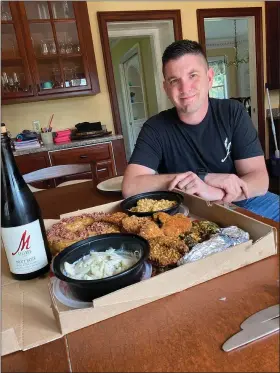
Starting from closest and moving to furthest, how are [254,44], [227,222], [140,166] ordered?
[227,222] < [140,166] < [254,44]

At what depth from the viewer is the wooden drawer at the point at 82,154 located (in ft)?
9.18

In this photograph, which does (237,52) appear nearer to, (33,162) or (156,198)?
(33,162)

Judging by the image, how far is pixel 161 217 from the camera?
2.34ft

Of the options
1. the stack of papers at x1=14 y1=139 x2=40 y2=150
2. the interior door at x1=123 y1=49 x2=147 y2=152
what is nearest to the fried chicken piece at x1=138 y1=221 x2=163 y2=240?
the stack of papers at x1=14 y1=139 x2=40 y2=150

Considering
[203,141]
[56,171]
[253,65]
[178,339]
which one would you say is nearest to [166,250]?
[178,339]

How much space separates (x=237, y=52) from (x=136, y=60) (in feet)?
12.5

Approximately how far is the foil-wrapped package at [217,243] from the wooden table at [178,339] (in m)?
0.05

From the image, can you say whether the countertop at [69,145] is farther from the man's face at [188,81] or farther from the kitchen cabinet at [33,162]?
the man's face at [188,81]

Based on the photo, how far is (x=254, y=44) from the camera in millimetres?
3660

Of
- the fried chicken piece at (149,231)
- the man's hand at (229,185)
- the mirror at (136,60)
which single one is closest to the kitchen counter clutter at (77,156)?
the mirror at (136,60)

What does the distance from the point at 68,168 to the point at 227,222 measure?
1271 mm

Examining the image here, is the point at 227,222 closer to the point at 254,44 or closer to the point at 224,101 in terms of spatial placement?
the point at 224,101

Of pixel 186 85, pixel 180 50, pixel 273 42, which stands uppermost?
pixel 273 42

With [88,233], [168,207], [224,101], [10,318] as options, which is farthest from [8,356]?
[224,101]
